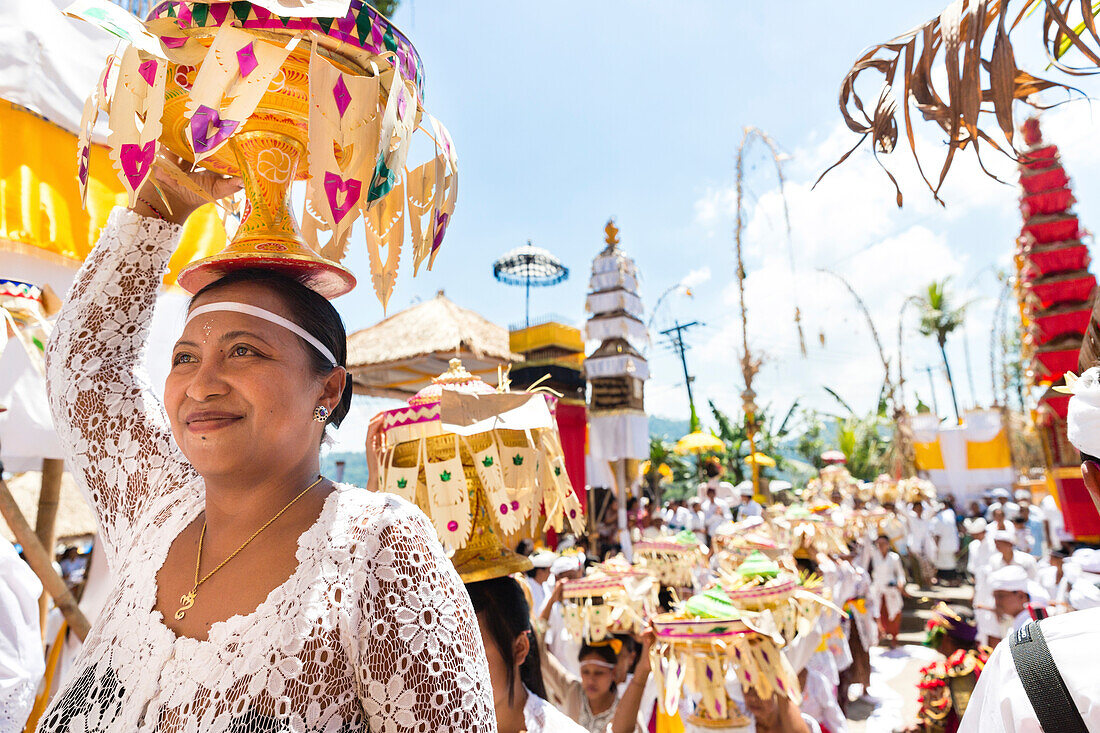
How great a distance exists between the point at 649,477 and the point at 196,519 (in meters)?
20.9

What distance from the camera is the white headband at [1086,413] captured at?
1.44 metres

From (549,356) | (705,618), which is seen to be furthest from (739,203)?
(705,618)

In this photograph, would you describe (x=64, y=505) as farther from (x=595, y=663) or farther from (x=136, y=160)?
A: (x=136, y=160)

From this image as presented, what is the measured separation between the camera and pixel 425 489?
2518 mm

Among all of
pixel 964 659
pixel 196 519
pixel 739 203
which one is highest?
pixel 739 203

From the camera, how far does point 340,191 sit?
50.0 inches

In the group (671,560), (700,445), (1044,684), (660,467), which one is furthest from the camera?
(660,467)

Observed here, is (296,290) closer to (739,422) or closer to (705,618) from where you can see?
(705,618)

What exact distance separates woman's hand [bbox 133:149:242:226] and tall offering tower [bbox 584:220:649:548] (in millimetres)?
12352

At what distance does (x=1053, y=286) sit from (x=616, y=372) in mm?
9517

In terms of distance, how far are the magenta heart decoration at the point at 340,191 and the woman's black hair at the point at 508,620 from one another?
4.99ft

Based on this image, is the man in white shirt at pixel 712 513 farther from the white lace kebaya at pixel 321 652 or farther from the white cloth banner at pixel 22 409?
the white lace kebaya at pixel 321 652

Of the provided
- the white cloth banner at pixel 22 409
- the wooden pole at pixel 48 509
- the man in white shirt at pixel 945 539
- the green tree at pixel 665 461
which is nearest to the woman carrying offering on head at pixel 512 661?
the white cloth banner at pixel 22 409

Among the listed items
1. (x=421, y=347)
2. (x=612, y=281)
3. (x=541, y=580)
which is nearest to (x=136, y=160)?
(x=541, y=580)
